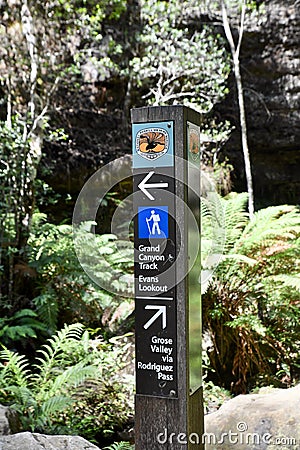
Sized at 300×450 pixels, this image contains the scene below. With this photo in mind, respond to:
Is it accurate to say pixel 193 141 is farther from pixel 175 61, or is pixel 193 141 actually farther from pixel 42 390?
pixel 175 61

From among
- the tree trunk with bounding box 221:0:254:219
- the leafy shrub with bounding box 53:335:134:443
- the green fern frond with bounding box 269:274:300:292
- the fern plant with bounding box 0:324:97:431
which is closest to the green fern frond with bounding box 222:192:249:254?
the green fern frond with bounding box 269:274:300:292

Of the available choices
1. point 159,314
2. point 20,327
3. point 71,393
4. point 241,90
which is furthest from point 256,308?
point 241,90

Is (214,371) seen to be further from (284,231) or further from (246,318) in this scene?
(284,231)

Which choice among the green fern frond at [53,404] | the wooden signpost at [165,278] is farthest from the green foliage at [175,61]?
the wooden signpost at [165,278]

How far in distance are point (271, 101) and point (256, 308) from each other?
444cm

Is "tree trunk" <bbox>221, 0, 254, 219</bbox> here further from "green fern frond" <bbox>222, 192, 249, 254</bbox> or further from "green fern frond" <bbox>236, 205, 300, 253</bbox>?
"green fern frond" <bbox>236, 205, 300, 253</bbox>

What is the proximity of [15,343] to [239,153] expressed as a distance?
4.81 meters

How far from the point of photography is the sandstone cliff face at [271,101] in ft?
25.8

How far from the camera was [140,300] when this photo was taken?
243cm

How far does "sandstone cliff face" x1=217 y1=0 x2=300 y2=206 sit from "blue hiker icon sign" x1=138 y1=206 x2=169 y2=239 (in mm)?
6091

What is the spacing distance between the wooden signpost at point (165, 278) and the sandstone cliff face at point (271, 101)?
603 centimetres

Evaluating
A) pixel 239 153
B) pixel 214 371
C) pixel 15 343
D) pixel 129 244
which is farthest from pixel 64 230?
pixel 239 153

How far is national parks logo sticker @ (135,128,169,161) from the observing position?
2.40 metres

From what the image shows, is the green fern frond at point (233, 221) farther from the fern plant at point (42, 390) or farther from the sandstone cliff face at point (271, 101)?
the sandstone cliff face at point (271, 101)
